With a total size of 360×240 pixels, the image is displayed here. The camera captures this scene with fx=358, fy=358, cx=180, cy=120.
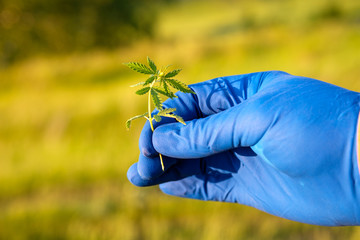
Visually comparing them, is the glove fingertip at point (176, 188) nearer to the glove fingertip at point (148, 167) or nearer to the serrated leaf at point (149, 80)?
the glove fingertip at point (148, 167)

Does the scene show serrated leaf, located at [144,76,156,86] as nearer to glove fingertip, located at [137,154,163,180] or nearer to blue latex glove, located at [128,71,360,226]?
blue latex glove, located at [128,71,360,226]

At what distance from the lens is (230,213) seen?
224 cm

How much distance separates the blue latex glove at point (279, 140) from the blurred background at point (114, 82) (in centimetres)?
106

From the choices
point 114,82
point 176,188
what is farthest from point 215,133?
point 114,82

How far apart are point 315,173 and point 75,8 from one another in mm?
3047

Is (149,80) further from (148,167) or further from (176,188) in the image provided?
(176,188)

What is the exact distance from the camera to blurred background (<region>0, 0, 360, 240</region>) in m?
2.23

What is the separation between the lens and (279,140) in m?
0.96

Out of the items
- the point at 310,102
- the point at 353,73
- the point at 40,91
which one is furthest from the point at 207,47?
the point at 310,102

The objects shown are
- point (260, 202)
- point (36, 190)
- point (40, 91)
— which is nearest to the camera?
point (260, 202)

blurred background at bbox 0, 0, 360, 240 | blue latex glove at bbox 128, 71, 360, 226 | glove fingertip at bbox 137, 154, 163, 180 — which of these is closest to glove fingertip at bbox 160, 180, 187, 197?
blue latex glove at bbox 128, 71, 360, 226

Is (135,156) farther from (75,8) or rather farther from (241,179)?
(75,8)

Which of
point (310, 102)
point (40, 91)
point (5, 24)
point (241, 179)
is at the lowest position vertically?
point (241, 179)

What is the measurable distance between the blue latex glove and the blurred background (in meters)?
1.06
